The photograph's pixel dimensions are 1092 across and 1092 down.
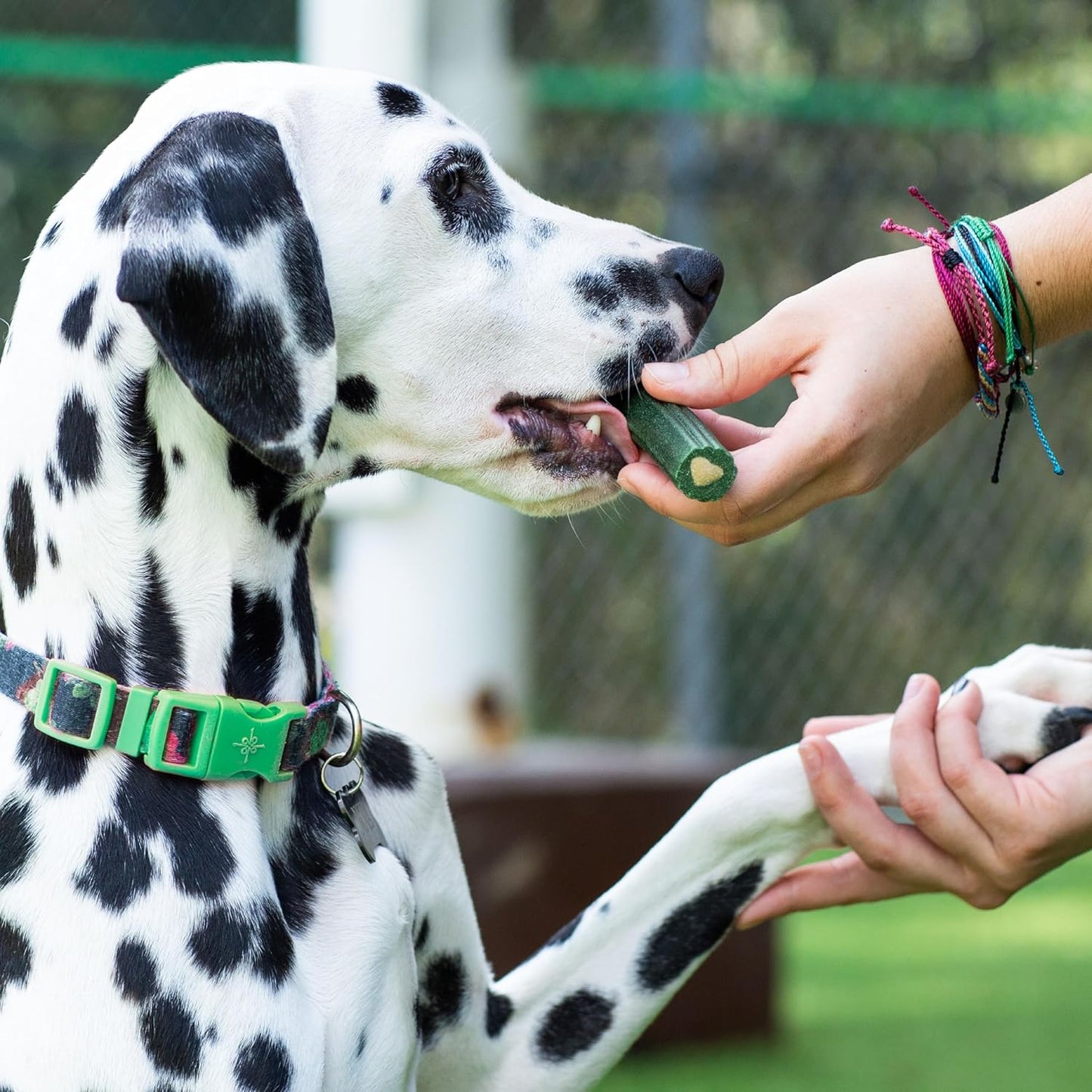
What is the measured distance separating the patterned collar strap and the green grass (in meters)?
2.44

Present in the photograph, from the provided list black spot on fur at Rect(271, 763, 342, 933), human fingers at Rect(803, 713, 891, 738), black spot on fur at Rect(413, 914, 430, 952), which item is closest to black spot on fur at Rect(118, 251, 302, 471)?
black spot on fur at Rect(271, 763, 342, 933)

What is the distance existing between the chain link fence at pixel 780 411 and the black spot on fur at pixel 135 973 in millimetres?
4576

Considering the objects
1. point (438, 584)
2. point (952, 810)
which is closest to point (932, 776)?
point (952, 810)

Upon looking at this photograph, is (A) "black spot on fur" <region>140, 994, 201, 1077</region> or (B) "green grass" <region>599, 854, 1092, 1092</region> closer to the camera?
(A) "black spot on fur" <region>140, 994, 201, 1077</region>

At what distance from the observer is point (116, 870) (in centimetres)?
195

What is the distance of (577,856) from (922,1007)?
1.41 meters

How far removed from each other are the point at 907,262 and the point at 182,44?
6.18m

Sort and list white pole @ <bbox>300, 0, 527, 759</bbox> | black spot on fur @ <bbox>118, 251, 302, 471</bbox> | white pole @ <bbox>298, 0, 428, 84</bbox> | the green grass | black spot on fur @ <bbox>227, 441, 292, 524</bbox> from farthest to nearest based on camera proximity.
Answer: white pole @ <bbox>300, 0, 527, 759</bbox>
white pole @ <bbox>298, 0, 428, 84</bbox>
the green grass
black spot on fur @ <bbox>227, 441, 292, 524</bbox>
black spot on fur @ <bbox>118, 251, 302, 471</bbox>

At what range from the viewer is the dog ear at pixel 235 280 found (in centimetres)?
189

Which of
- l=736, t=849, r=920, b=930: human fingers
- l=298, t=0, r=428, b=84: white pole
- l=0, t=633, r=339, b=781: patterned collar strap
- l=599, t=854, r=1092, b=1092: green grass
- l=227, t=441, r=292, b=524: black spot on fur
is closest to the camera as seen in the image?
l=0, t=633, r=339, b=781: patterned collar strap

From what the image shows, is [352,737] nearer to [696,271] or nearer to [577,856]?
[696,271]

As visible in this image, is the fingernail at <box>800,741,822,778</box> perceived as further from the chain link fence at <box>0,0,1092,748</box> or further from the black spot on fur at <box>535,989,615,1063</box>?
the chain link fence at <box>0,0,1092,748</box>

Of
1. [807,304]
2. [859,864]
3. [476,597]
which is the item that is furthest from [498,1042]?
[476,597]

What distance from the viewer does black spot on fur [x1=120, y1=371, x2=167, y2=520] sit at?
6.63 ft
